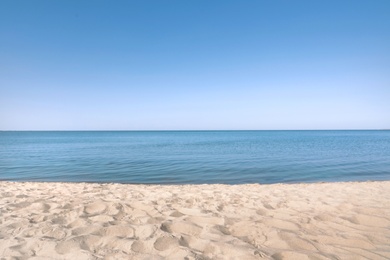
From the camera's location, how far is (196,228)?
4.38 metres

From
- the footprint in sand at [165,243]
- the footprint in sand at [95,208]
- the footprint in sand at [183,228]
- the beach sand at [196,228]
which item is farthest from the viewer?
the footprint in sand at [95,208]

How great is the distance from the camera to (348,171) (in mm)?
15391

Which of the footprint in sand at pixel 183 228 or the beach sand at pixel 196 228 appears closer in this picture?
the beach sand at pixel 196 228

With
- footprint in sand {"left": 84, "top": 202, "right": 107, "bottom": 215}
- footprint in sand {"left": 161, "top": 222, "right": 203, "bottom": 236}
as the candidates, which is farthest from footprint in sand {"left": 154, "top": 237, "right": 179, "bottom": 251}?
footprint in sand {"left": 84, "top": 202, "right": 107, "bottom": 215}

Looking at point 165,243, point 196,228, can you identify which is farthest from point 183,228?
point 165,243

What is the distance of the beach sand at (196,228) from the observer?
349cm

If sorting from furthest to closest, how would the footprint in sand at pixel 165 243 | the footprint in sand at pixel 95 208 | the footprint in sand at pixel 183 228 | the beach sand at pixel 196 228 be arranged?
the footprint in sand at pixel 95 208 < the footprint in sand at pixel 183 228 < the footprint in sand at pixel 165 243 < the beach sand at pixel 196 228

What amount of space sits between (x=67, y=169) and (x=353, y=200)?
17499mm

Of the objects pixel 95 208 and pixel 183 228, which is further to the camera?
pixel 95 208

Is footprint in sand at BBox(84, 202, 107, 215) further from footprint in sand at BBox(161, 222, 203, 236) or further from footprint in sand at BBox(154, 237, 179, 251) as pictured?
footprint in sand at BBox(154, 237, 179, 251)

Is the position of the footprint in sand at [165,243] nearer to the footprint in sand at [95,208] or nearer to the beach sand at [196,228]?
the beach sand at [196,228]

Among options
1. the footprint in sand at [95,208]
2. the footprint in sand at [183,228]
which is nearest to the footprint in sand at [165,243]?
the footprint in sand at [183,228]

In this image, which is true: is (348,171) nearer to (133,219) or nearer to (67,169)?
(133,219)

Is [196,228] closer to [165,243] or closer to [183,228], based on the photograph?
[183,228]
